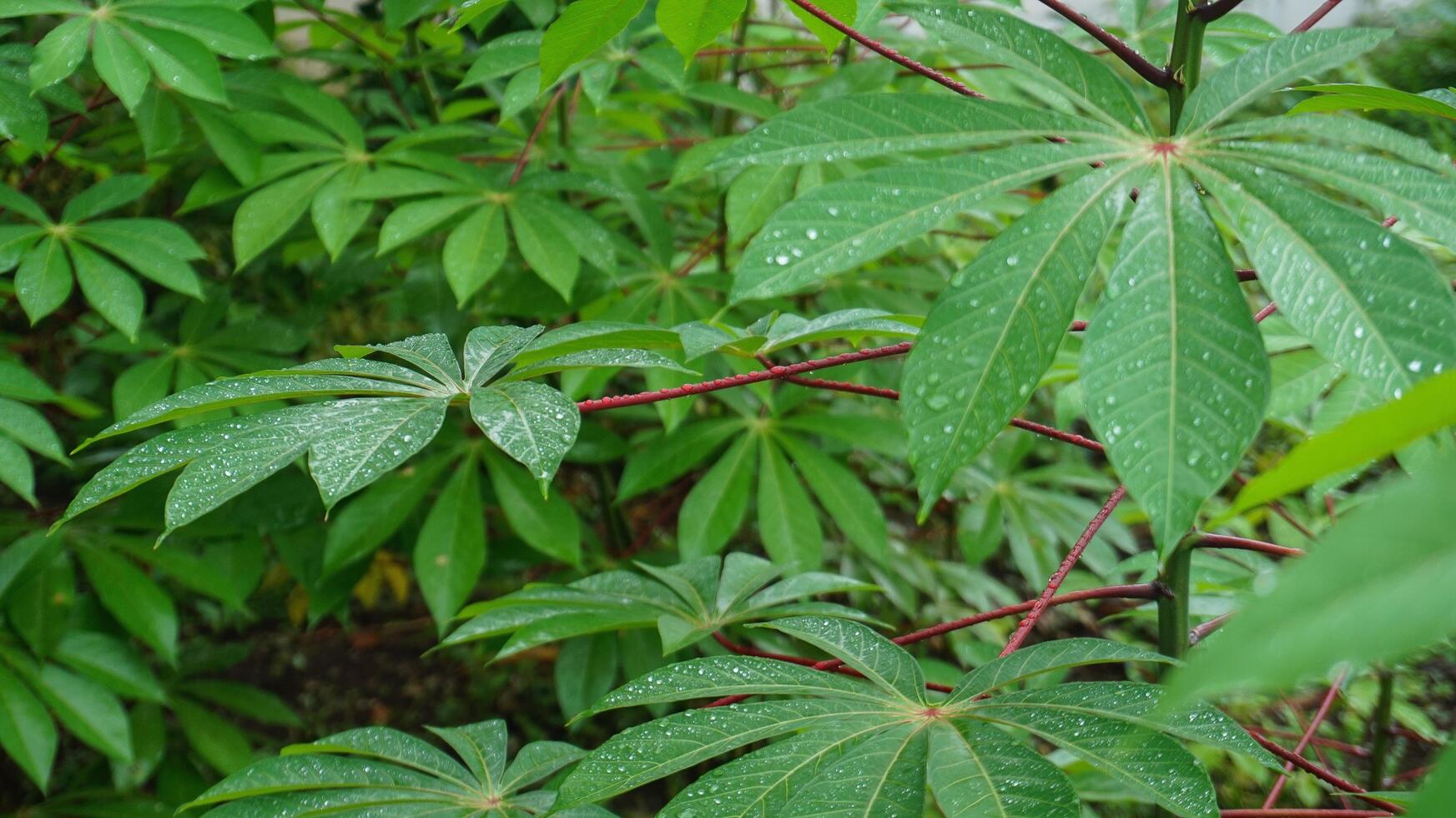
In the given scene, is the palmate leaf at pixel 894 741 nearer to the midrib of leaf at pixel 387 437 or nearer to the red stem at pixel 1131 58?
the midrib of leaf at pixel 387 437

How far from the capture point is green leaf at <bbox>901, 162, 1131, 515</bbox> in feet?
1.55

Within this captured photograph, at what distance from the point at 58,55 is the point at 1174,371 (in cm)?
109

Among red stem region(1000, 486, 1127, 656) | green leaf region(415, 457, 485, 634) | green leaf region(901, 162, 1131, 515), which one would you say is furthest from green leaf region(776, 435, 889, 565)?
green leaf region(901, 162, 1131, 515)

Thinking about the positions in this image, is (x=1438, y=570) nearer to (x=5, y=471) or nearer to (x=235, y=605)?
(x=5, y=471)

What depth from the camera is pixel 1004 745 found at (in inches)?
20.9

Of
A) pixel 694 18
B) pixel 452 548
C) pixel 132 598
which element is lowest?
pixel 132 598

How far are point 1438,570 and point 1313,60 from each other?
42 cm

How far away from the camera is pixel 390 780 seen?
28.6 inches

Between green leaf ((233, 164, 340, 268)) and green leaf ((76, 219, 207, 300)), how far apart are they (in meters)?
0.05

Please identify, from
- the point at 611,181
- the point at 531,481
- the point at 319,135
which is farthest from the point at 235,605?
the point at 611,181

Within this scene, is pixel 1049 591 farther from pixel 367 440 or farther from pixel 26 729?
pixel 26 729

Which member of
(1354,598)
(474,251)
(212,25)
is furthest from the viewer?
(474,251)

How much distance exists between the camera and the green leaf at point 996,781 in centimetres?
48

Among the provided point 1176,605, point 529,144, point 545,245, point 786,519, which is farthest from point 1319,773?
point 529,144
